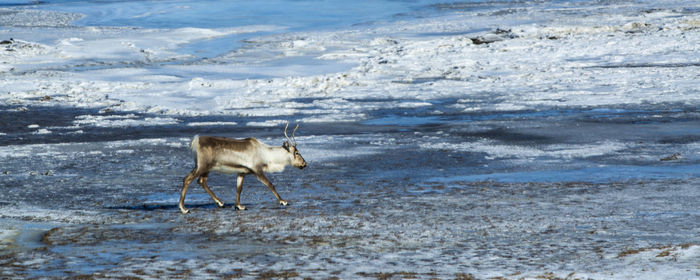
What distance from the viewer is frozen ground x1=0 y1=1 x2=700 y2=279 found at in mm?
7227

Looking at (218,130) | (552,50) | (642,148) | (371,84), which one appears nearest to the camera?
(642,148)

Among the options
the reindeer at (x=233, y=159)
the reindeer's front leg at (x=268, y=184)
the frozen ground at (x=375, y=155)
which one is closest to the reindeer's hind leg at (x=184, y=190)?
the reindeer at (x=233, y=159)

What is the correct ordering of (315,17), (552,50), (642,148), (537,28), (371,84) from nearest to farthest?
(642,148), (371,84), (552,50), (537,28), (315,17)

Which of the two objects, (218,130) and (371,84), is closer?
(218,130)

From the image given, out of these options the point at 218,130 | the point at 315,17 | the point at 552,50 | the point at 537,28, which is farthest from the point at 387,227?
the point at 315,17

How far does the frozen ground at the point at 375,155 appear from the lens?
7.23 meters

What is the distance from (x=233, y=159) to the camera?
959 cm

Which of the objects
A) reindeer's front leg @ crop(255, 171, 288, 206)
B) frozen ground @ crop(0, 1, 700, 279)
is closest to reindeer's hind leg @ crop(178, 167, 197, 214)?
frozen ground @ crop(0, 1, 700, 279)

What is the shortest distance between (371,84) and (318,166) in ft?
31.9

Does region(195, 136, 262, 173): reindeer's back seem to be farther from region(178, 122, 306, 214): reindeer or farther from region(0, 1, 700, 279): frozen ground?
region(0, 1, 700, 279): frozen ground

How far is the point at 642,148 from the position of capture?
538 inches

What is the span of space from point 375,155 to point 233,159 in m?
4.33

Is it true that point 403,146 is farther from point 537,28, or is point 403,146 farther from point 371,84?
point 537,28

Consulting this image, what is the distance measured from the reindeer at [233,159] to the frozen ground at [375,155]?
33cm
